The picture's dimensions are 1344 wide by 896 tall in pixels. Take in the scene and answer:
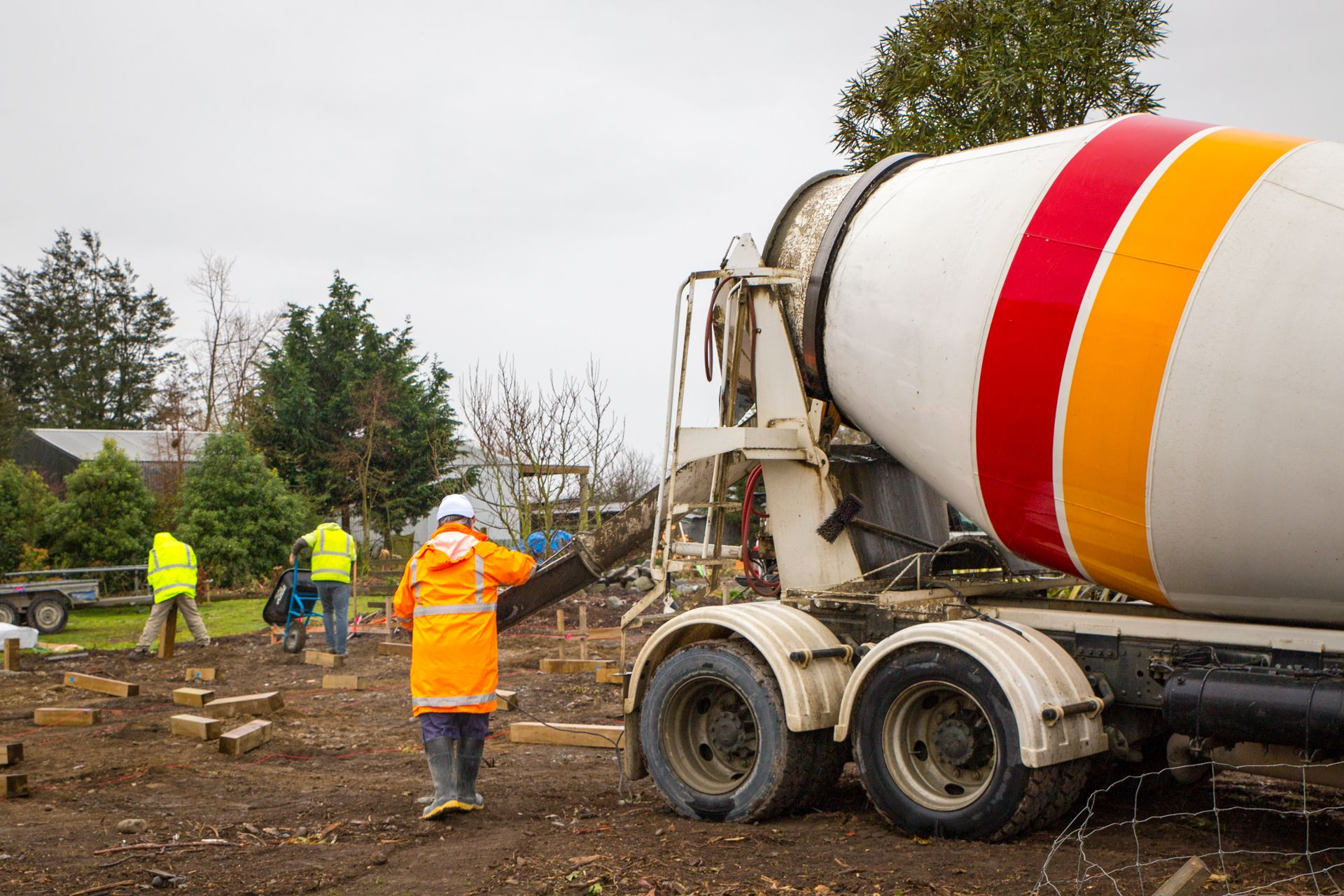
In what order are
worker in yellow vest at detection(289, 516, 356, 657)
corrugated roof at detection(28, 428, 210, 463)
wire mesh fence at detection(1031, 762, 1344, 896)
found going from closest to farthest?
wire mesh fence at detection(1031, 762, 1344, 896) → worker in yellow vest at detection(289, 516, 356, 657) → corrugated roof at detection(28, 428, 210, 463)

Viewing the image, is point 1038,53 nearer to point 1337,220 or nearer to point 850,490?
point 850,490

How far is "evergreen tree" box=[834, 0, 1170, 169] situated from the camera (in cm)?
1353

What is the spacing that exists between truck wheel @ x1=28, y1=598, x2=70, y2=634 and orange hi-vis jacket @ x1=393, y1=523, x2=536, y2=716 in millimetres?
14559

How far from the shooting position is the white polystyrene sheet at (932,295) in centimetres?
537

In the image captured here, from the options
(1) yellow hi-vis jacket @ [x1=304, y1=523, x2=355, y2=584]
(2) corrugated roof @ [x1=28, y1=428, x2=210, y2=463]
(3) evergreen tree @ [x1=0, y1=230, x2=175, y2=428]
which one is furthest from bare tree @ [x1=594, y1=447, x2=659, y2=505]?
(3) evergreen tree @ [x1=0, y1=230, x2=175, y2=428]

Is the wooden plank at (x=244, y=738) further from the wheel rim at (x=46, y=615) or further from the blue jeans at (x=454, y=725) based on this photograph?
the wheel rim at (x=46, y=615)

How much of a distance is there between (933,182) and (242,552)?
20.9 m

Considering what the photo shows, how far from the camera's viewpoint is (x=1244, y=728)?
459 centimetres

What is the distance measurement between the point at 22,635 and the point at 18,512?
9.15 metres

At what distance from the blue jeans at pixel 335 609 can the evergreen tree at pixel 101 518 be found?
12.1 meters

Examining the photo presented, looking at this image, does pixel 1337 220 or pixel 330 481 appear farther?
pixel 330 481

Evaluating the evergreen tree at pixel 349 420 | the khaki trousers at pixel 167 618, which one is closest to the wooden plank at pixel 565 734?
the khaki trousers at pixel 167 618

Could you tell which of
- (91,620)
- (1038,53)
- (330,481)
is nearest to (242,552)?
(91,620)

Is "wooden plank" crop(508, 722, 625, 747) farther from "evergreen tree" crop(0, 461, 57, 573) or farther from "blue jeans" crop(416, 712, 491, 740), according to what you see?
"evergreen tree" crop(0, 461, 57, 573)
